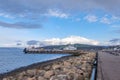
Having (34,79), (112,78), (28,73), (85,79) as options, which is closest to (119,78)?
(112,78)

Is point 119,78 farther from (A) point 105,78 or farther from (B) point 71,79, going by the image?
(B) point 71,79

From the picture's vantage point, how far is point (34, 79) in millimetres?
17688

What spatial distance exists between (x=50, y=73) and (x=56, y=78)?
9.71 ft

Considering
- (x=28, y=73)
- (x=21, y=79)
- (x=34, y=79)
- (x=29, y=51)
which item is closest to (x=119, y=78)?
(x=34, y=79)

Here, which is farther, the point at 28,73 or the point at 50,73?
the point at 28,73

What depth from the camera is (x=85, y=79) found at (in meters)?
17.9

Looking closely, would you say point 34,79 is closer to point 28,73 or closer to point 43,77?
point 43,77

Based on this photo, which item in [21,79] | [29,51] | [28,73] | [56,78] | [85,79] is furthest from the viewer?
[29,51]

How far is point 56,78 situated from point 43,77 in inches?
82.6

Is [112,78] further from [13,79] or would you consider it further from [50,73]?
[13,79]

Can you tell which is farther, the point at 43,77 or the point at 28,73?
the point at 28,73

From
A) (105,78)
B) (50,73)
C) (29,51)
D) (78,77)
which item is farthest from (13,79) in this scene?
(29,51)

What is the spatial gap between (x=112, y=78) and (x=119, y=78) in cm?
39

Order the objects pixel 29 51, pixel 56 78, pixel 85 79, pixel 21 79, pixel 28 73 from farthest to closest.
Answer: pixel 29 51, pixel 28 73, pixel 21 79, pixel 85 79, pixel 56 78
